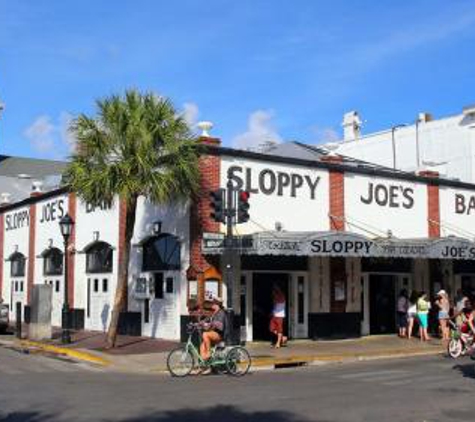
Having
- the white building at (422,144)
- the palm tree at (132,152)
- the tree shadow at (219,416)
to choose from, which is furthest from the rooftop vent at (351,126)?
the tree shadow at (219,416)

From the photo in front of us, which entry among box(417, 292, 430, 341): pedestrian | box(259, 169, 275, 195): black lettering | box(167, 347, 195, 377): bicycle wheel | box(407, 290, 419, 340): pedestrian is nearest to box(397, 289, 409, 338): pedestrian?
box(407, 290, 419, 340): pedestrian

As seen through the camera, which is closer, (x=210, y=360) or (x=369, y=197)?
(x=210, y=360)

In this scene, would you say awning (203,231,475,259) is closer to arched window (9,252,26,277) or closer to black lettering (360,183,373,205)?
black lettering (360,183,373,205)

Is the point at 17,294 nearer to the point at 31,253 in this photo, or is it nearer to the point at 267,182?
the point at 31,253

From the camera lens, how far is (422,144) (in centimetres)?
4372

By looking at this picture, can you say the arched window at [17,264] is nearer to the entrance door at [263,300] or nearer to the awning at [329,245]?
the entrance door at [263,300]

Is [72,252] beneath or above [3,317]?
above

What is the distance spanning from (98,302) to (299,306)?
7.86m

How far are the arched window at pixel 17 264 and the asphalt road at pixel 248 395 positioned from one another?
17.9m

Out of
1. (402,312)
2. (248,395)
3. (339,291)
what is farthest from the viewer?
(402,312)

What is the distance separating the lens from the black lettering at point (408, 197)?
2767 centimetres

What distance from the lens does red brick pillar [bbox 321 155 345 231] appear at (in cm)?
2575

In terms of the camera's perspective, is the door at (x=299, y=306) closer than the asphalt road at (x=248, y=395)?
No

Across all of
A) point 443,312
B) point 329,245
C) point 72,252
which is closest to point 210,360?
point 329,245
